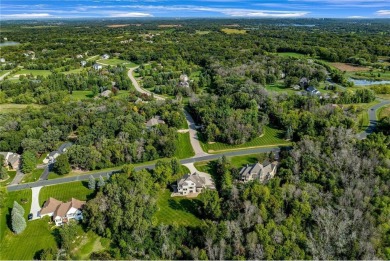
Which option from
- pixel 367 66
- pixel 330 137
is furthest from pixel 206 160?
pixel 367 66

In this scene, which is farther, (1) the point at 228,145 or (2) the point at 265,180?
(1) the point at 228,145

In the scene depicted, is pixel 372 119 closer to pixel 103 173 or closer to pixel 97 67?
pixel 103 173

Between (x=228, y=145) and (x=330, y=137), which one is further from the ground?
(x=330, y=137)

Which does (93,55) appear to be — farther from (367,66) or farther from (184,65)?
(367,66)

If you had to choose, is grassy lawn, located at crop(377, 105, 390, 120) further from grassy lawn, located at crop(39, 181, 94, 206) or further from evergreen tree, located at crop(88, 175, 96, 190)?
grassy lawn, located at crop(39, 181, 94, 206)

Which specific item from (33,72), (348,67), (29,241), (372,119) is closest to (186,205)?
(29,241)

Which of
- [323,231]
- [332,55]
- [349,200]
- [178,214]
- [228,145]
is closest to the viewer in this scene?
[323,231]

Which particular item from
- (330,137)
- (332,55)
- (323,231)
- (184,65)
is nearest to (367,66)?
(332,55)

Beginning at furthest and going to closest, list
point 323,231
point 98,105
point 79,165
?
point 98,105 < point 79,165 < point 323,231
